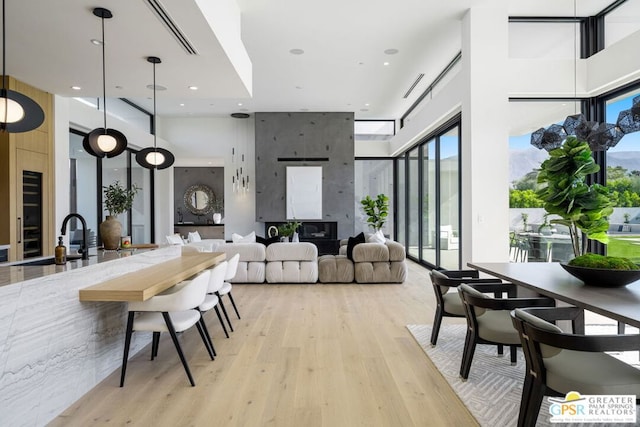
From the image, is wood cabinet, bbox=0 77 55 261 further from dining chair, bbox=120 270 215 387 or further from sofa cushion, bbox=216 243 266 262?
dining chair, bbox=120 270 215 387

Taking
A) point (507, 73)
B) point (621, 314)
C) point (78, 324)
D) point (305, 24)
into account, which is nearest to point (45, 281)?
point (78, 324)

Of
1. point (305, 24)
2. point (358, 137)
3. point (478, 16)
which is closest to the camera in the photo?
point (478, 16)

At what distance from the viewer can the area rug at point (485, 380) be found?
7.56 feet

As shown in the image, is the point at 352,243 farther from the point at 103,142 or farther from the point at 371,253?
the point at 103,142

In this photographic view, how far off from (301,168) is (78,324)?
765 cm

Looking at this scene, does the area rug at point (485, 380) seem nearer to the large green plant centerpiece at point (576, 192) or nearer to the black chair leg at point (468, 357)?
the black chair leg at point (468, 357)

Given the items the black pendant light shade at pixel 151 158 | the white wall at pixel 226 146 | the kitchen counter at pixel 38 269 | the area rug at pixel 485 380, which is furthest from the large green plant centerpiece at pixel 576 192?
the white wall at pixel 226 146

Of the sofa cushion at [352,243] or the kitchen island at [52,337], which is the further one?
the sofa cushion at [352,243]

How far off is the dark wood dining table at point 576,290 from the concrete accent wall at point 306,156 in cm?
673

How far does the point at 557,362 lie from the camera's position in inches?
74.1

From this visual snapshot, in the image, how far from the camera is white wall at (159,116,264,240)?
10.6 meters

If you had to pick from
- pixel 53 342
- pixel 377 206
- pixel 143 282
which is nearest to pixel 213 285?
pixel 143 282

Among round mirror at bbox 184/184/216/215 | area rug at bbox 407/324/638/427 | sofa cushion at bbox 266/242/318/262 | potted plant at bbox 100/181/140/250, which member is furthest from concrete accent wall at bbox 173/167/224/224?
area rug at bbox 407/324/638/427

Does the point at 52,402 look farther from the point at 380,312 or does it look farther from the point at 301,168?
the point at 301,168
